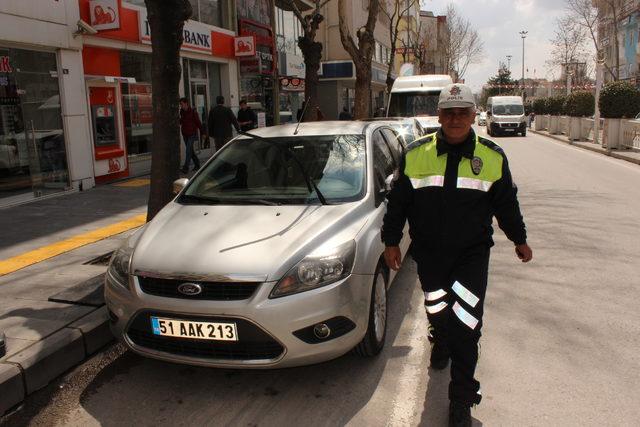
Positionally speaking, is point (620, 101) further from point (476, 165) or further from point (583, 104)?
point (476, 165)

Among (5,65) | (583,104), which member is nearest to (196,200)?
(5,65)

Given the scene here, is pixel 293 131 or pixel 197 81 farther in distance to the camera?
pixel 197 81

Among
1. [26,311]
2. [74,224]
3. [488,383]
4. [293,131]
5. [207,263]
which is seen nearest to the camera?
[207,263]

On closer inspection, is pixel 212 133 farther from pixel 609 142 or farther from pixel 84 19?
pixel 609 142

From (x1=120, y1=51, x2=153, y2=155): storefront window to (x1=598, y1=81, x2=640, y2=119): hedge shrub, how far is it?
14.4 metres

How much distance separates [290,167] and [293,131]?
602 mm

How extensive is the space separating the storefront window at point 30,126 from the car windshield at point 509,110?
23.8 metres

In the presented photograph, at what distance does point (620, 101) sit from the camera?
17.9 meters

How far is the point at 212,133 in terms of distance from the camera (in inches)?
532

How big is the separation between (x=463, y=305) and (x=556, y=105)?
30.8 metres

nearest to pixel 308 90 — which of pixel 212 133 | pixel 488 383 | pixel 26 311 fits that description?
pixel 212 133

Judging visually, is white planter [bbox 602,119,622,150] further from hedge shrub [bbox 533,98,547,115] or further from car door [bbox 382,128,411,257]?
hedge shrub [bbox 533,98,547,115]

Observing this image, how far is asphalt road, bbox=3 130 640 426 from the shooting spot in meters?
3.16

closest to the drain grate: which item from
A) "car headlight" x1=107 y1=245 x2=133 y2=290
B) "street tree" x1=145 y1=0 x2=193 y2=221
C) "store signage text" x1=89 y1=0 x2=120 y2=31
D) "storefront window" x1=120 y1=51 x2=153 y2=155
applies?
"street tree" x1=145 y1=0 x2=193 y2=221
